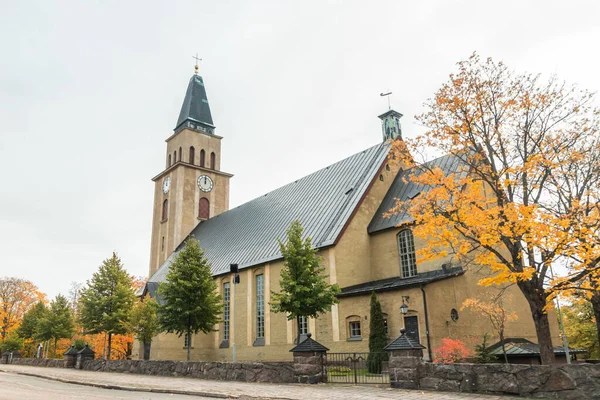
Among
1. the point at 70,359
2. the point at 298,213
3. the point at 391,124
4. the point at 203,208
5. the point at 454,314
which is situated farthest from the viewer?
the point at 203,208

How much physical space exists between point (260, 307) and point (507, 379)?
19994 millimetres

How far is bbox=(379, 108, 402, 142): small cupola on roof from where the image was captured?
109 ft

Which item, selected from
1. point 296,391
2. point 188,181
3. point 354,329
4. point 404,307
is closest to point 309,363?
point 296,391

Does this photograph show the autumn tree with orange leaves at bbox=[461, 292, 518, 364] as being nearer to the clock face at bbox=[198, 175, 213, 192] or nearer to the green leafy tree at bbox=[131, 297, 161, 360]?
the green leafy tree at bbox=[131, 297, 161, 360]

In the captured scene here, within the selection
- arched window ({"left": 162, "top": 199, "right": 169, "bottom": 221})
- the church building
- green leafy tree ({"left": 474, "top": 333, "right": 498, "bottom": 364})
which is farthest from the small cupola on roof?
arched window ({"left": 162, "top": 199, "right": 169, "bottom": 221})

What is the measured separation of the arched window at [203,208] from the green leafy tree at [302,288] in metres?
27.1

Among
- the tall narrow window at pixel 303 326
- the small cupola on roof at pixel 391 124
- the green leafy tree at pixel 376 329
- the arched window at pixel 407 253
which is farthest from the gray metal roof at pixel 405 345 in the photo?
the small cupola on roof at pixel 391 124

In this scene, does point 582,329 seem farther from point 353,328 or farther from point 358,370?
point 358,370

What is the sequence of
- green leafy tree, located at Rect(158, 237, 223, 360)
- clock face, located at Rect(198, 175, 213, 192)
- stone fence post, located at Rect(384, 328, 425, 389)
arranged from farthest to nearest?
1. clock face, located at Rect(198, 175, 213, 192)
2. green leafy tree, located at Rect(158, 237, 223, 360)
3. stone fence post, located at Rect(384, 328, 425, 389)

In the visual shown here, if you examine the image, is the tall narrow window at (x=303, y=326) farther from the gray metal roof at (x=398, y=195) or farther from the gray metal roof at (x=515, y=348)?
the gray metal roof at (x=515, y=348)

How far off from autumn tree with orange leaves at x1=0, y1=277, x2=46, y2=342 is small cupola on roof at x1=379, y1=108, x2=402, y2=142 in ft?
149

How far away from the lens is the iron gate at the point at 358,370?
1529 centimetres

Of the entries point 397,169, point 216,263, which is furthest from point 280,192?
point 397,169

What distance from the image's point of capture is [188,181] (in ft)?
154
